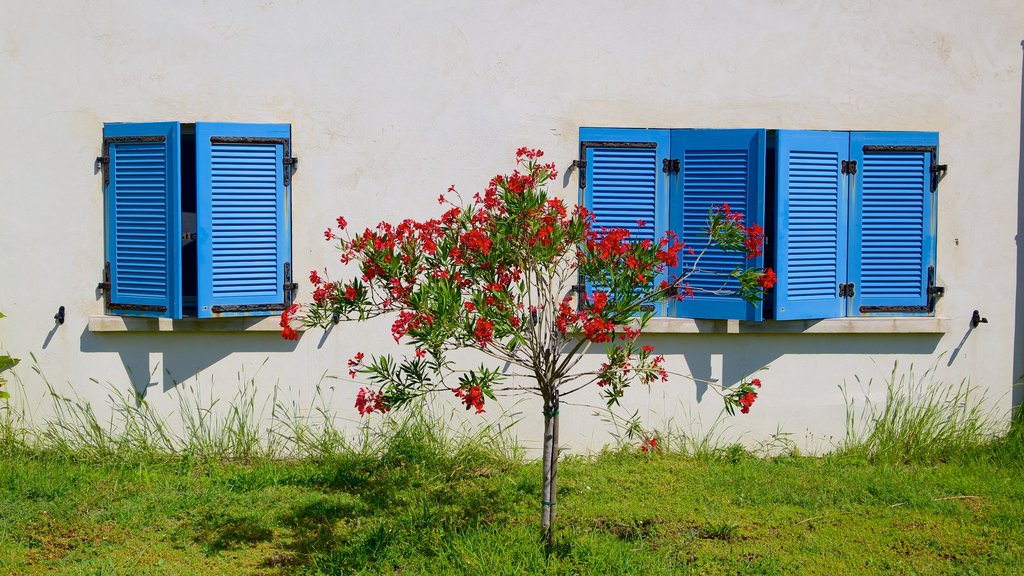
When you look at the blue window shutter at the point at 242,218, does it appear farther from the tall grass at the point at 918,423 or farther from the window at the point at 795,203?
the tall grass at the point at 918,423

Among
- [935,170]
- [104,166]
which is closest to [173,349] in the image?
[104,166]

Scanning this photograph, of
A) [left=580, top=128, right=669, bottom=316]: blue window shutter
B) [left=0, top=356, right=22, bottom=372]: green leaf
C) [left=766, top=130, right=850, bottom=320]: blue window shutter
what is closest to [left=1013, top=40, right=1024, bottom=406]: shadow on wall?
[left=766, top=130, right=850, bottom=320]: blue window shutter

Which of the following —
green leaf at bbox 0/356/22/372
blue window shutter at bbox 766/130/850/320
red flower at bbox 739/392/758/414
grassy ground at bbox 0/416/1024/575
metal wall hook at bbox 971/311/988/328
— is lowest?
grassy ground at bbox 0/416/1024/575

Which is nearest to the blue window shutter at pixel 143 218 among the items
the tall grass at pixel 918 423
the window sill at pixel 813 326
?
the window sill at pixel 813 326

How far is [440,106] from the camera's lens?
7.18 m

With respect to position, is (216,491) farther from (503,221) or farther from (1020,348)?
(1020,348)

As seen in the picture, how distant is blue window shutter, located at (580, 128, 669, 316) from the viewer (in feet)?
23.5

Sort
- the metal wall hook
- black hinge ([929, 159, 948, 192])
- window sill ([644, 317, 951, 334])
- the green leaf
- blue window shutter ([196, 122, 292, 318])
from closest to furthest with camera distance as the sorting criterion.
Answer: blue window shutter ([196, 122, 292, 318])
the green leaf
window sill ([644, 317, 951, 334])
black hinge ([929, 159, 948, 192])
the metal wall hook

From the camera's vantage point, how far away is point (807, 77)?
7.36 metres

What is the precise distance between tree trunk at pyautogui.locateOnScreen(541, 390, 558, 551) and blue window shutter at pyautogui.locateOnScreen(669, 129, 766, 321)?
224cm

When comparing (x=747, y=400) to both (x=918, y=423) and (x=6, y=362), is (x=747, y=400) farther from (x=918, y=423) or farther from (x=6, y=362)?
(x=6, y=362)

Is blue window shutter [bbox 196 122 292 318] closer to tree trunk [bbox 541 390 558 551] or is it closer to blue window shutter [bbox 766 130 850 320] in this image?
tree trunk [bbox 541 390 558 551]

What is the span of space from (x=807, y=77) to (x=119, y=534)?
527 cm

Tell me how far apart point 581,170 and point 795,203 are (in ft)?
4.77
